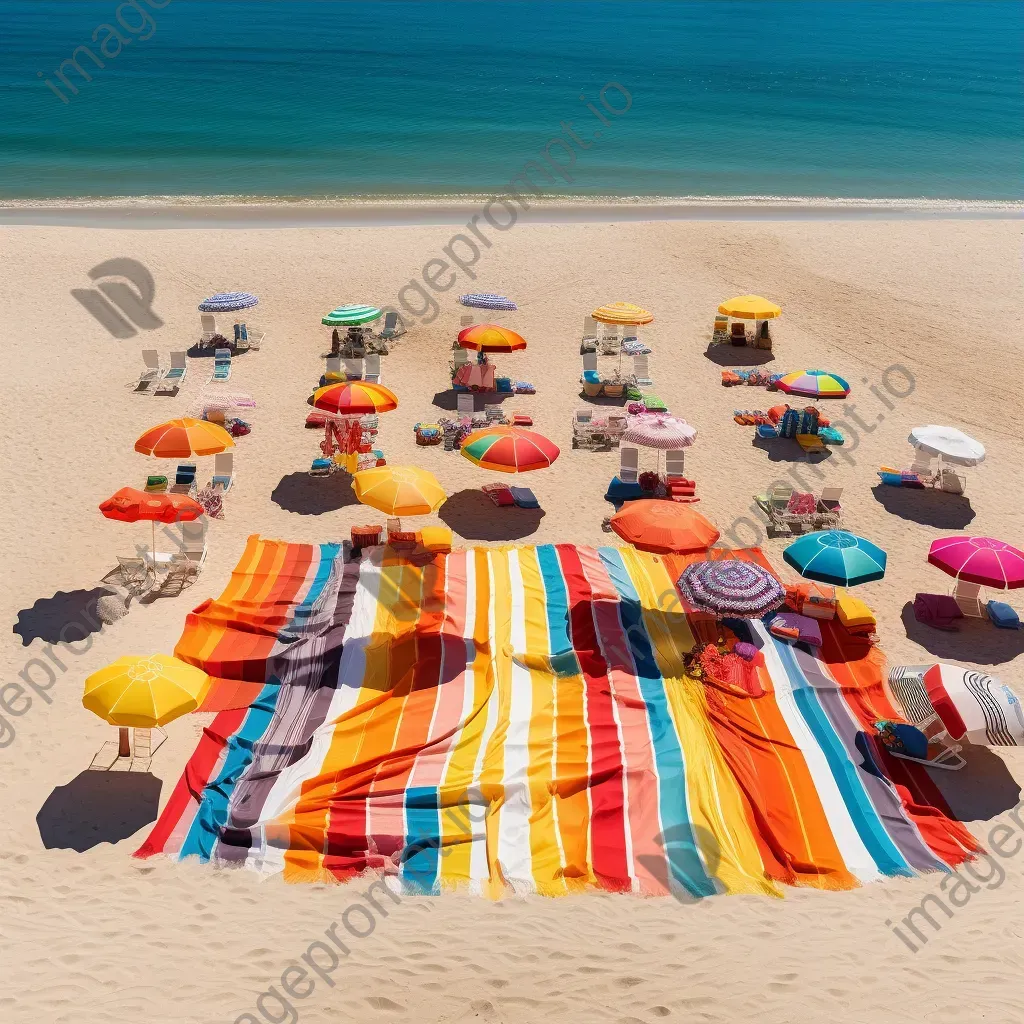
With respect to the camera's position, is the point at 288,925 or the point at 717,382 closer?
the point at 288,925

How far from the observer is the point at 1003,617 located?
13.6m

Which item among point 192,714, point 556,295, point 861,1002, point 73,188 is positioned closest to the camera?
point 861,1002

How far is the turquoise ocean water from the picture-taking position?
46.7 metres

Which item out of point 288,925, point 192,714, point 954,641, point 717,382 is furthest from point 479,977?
point 717,382

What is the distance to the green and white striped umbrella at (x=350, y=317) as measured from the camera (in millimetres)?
21125

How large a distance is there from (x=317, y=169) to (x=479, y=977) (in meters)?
45.9

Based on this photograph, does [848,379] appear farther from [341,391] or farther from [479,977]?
[479,977]

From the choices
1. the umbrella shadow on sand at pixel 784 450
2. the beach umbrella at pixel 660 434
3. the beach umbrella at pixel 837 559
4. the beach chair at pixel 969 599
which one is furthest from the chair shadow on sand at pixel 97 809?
the umbrella shadow on sand at pixel 784 450

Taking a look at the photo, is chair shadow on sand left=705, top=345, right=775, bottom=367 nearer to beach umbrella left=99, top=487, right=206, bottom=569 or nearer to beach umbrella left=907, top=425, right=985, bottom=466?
beach umbrella left=907, top=425, right=985, bottom=466

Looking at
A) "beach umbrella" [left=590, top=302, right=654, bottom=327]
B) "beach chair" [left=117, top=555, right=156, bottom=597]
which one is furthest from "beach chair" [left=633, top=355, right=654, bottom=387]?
"beach chair" [left=117, top=555, right=156, bottom=597]

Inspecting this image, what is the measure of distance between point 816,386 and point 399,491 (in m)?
9.35

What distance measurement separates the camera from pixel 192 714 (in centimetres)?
1135

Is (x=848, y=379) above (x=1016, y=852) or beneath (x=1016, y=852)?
above

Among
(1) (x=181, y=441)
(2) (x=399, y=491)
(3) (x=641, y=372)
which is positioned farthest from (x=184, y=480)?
(3) (x=641, y=372)
